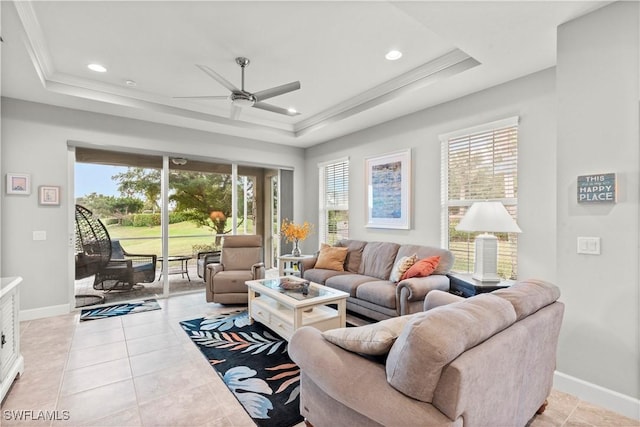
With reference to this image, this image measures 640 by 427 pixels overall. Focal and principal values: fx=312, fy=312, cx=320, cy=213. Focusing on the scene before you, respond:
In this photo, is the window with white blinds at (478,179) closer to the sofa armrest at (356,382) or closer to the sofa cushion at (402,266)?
the sofa cushion at (402,266)

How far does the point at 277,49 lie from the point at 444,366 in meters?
2.95

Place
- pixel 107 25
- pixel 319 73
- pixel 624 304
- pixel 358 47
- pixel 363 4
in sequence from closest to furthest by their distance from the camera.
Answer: pixel 624 304, pixel 363 4, pixel 107 25, pixel 358 47, pixel 319 73

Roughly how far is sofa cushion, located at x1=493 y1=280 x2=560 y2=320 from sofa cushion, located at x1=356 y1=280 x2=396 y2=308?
5.20ft

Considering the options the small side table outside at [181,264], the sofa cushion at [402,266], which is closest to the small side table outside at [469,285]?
the sofa cushion at [402,266]

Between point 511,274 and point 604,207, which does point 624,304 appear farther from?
point 511,274

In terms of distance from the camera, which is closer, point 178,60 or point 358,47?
point 358,47

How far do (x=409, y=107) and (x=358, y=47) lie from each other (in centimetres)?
139

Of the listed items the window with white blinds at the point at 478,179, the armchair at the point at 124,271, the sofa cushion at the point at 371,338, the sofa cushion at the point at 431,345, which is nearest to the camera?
the sofa cushion at the point at 431,345

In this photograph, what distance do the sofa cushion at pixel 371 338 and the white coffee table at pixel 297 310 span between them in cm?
135

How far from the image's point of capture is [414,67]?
11.1 feet

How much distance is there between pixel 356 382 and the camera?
1367 millimetres

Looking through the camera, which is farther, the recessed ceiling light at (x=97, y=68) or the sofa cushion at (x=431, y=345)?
the recessed ceiling light at (x=97, y=68)

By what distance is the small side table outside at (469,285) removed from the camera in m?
2.86

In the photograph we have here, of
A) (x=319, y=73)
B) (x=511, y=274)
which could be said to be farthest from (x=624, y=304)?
(x=319, y=73)
